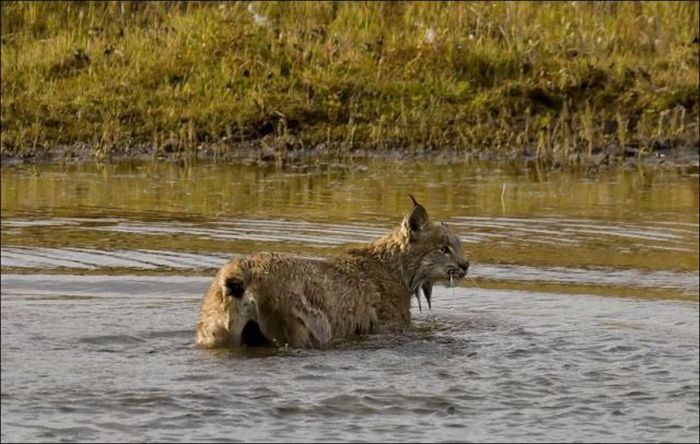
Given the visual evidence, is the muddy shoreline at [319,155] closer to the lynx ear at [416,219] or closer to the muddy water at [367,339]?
the muddy water at [367,339]

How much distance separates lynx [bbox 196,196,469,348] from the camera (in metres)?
10.6

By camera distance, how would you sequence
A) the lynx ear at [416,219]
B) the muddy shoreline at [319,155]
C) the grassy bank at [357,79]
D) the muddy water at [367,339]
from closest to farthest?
the muddy water at [367,339]
the lynx ear at [416,219]
the muddy shoreline at [319,155]
the grassy bank at [357,79]

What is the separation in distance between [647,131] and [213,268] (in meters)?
8.87

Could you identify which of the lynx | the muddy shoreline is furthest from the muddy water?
the muddy shoreline

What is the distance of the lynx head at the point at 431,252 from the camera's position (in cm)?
1214

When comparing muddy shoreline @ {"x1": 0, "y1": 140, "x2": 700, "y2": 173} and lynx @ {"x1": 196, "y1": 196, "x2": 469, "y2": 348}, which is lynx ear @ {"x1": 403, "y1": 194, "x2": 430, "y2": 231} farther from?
muddy shoreline @ {"x1": 0, "y1": 140, "x2": 700, "y2": 173}

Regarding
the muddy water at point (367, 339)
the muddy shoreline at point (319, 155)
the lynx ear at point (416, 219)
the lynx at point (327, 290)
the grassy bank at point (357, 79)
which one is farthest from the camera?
the grassy bank at point (357, 79)

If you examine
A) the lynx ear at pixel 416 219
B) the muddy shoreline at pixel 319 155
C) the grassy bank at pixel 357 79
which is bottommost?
the lynx ear at pixel 416 219

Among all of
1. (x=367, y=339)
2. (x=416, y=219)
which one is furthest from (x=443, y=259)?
(x=367, y=339)

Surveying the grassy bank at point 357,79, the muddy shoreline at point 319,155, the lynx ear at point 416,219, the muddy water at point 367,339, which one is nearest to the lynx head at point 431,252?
the lynx ear at point 416,219

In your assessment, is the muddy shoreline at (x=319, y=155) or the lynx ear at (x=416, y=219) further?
the muddy shoreline at (x=319, y=155)

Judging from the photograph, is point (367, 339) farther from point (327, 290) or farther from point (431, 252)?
point (431, 252)

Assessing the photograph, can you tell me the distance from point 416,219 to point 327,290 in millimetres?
1118

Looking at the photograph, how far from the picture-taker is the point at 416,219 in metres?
12.1
